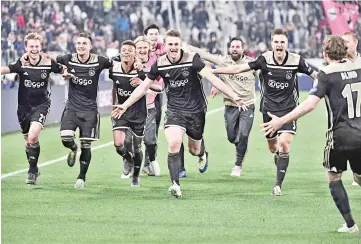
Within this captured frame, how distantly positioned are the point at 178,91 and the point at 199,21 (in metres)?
27.0

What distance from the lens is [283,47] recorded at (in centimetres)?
1420

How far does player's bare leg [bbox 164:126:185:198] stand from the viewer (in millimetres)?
13508

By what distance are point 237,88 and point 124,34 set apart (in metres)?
21.3

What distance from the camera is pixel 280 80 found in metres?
14.4

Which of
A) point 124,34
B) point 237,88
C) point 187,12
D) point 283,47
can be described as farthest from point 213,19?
point 283,47

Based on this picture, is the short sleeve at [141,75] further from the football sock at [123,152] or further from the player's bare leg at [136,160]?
the football sock at [123,152]

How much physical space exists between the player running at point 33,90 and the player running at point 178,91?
1.92 meters

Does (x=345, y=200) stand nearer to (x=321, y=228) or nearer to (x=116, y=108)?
(x=321, y=228)

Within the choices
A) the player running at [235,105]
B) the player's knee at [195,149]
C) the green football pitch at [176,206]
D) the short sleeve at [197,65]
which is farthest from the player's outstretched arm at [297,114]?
the player running at [235,105]

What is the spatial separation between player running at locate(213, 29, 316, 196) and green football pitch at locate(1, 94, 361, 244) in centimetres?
57

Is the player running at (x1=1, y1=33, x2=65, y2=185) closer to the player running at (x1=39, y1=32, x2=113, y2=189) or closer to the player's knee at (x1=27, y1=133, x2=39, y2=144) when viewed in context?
the player's knee at (x1=27, y1=133, x2=39, y2=144)

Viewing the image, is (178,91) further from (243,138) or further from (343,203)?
(343,203)

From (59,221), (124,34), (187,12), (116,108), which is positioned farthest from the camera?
(187,12)

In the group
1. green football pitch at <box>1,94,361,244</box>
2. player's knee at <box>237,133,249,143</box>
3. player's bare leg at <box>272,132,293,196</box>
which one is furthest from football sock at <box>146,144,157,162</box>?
player's bare leg at <box>272,132,293,196</box>
